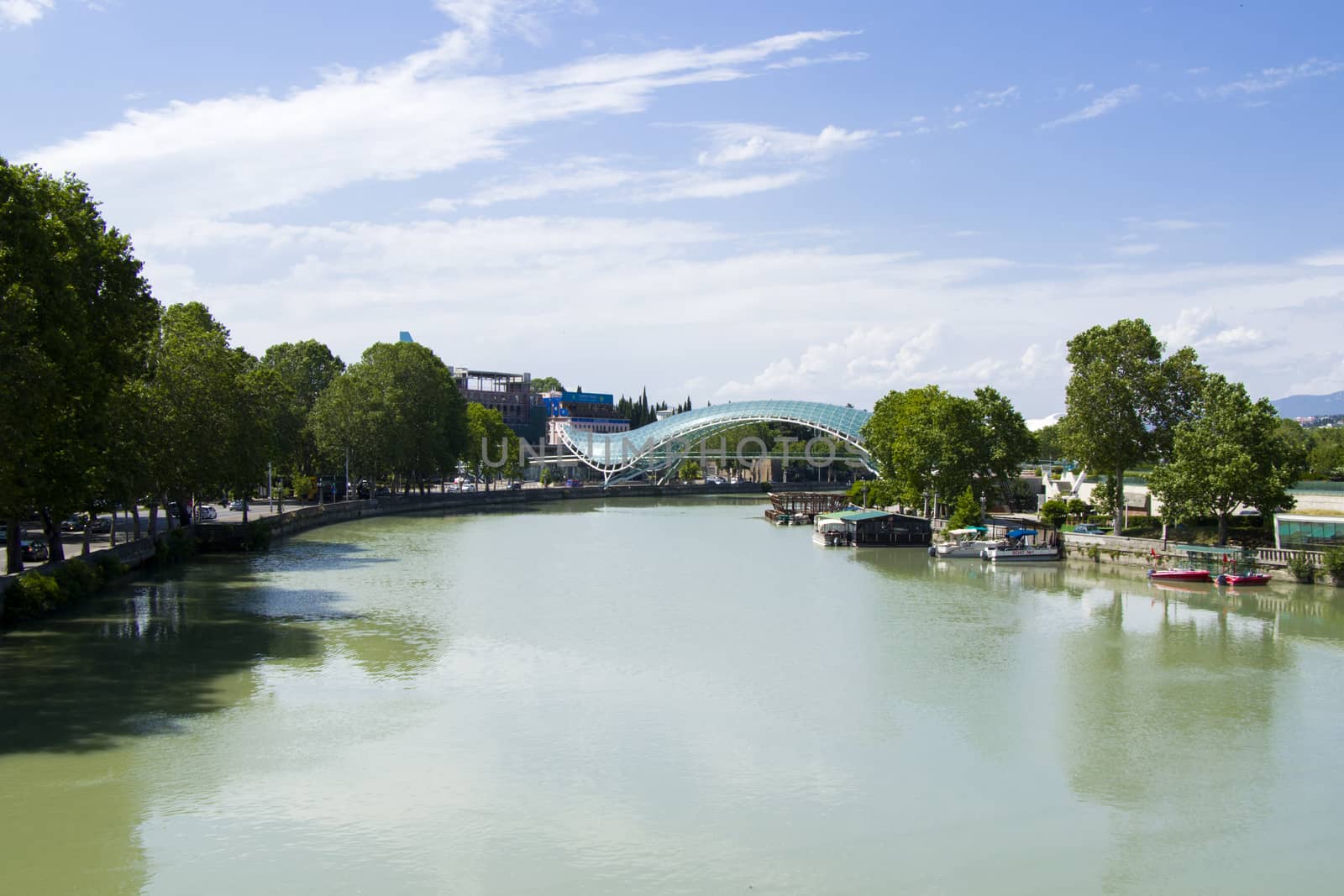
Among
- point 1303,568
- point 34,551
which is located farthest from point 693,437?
point 34,551

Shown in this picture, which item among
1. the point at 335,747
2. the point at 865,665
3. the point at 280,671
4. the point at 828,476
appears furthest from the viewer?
the point at 828,476

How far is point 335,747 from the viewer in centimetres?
1374

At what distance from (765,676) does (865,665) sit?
2047mm

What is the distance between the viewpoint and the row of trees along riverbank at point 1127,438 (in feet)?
98.5

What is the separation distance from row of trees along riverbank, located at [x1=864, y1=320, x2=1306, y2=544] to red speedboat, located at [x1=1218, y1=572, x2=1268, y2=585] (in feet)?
6.71

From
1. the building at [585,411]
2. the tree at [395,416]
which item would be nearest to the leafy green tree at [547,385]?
the building at [585,411]

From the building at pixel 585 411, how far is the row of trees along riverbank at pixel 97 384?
7950 centimetres

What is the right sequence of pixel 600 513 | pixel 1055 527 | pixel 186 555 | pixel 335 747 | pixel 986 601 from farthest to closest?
1. pixel 600 513
2. pixel 1055 527
3. pixel 186 555
4. pixel 986 601
5. pixel 335 747

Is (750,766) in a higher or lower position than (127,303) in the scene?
lower

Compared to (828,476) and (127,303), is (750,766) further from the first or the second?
(828,476)

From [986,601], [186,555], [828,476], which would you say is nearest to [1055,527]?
[986,601]

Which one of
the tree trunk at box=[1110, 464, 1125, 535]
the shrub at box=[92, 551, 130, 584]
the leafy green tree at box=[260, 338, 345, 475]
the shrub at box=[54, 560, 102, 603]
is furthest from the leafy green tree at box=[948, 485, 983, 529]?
the leafy green tree at box=[260, 338, 345, 475]

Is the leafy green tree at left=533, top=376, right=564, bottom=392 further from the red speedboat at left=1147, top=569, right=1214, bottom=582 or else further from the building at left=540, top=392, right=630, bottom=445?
the red speedboat at left=1147, top=569, right=1214, bottom=582

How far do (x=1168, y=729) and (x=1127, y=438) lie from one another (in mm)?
22140
